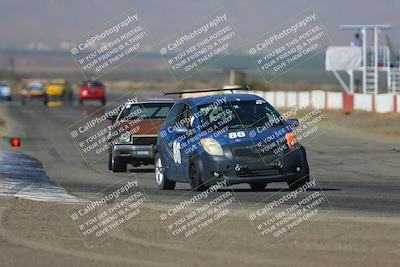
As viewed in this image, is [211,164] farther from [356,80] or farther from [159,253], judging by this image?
[356,80]

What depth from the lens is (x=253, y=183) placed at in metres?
15.3

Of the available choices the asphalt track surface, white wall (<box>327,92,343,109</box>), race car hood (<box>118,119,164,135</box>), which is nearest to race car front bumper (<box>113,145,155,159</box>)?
race car hood (<box>118,119,164,135</box>)

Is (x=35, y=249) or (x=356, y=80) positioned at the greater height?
(x=35, y=249)

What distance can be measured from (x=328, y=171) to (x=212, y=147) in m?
6.07

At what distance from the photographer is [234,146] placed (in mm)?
15062

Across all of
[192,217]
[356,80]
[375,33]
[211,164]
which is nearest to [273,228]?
[192,217]

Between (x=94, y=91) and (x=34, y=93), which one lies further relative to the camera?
(x=34, y=93)

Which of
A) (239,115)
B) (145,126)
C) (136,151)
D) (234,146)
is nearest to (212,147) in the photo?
(234,146)

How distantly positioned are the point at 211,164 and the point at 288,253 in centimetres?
562

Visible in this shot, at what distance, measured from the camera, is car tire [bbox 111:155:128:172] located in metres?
20.8

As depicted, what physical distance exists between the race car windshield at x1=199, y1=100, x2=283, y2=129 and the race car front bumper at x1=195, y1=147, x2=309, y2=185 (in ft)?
2.05

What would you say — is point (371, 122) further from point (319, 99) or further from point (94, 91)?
point (94, 91)

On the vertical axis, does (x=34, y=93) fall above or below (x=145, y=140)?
below

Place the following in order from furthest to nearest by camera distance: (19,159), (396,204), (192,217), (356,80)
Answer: (356,80) < (19,159) < (396,204) < (192,217)
